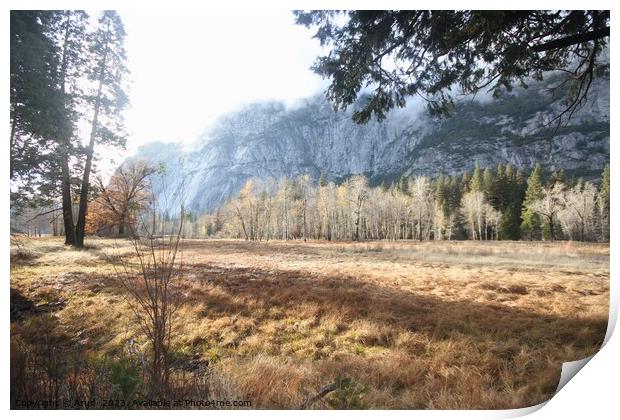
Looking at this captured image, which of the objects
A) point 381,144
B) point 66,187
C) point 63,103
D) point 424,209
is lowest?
point 424,209

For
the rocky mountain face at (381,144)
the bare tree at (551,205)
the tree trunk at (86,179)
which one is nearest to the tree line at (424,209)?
the bare tree at (551,205)

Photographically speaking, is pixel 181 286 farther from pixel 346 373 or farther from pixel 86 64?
pixel 86 64

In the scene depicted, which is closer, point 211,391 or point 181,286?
point 211,391

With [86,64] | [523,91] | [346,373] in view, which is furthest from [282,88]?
[346,373]

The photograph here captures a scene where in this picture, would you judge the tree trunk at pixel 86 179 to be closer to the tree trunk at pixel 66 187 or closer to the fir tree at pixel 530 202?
the tree trunk at pixel 66 187

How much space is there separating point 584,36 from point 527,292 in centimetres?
260

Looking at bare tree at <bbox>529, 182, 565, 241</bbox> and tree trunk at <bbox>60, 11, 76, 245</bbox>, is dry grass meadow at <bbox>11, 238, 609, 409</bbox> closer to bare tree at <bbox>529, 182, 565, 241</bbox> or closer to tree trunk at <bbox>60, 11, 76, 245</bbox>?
tree trunk at <bbox>60, 11, 76, 245</bbox>

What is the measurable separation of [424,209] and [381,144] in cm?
94

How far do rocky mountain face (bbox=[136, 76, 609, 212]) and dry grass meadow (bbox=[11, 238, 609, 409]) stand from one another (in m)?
0.85

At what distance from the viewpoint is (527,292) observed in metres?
2.56

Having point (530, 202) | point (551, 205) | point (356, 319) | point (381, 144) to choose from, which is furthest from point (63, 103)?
point (551, 205)

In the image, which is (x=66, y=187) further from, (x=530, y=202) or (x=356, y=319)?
(x=530, y=202)

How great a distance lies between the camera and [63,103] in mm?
2621

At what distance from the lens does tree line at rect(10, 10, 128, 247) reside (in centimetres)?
257
